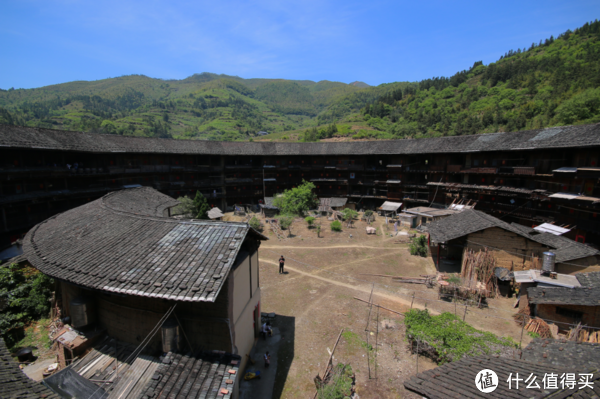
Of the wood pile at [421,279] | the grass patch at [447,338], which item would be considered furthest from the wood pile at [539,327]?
the wood pile at [421,279]

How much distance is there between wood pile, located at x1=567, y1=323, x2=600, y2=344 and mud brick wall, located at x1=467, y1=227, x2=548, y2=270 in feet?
28.0

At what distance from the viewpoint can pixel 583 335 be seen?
51.2 ft

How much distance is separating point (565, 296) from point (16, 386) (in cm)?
2494

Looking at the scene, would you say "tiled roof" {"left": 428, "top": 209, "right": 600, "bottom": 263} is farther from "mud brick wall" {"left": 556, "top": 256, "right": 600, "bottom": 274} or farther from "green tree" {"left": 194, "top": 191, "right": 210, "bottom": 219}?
"green tree" {"left": 194, "top": 191, "right": 210, "bottom": 219}

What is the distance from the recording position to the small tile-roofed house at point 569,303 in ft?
52.2

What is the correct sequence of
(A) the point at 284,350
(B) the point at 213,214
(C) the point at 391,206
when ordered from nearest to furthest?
(A) the point at 284,350
(B) the point at 213,214
(C) the point at 391,206

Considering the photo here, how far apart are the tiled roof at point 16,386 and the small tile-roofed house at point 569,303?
2284 centimetres

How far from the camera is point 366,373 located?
14438mm

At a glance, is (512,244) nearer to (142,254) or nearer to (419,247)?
(419,247)

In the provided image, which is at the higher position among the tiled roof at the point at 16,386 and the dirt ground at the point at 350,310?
the tiled roof at the point at 16,386

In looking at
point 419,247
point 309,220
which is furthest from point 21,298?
point 419,247

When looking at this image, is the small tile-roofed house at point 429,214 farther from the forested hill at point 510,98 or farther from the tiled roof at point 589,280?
the forested hill at point 510,98

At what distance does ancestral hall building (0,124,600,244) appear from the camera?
2995 centimetres

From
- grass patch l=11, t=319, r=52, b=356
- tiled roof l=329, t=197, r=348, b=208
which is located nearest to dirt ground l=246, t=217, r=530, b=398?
grass patch l=11, t=319, r=52, b=356
